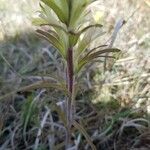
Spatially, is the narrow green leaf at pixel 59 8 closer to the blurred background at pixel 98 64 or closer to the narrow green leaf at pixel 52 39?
the narrow green leaf at pixel 52 39

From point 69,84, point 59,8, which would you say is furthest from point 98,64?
point 59,8

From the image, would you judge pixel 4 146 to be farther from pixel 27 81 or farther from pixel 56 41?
pixel 56 41

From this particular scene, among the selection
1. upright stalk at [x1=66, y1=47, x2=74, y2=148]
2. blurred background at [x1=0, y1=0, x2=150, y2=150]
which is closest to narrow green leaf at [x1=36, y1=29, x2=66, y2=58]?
upright stalk at [x1=66, y1=47, x2=74, y2=148]

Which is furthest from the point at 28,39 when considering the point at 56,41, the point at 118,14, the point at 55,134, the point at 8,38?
the point at 56,41

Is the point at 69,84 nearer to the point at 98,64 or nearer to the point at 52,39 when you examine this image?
the point at 52,39

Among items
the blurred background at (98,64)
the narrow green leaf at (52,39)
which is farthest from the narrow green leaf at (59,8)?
the blurred background at (98,64)

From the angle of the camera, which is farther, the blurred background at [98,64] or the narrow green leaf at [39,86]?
the blurred background at [98,64]

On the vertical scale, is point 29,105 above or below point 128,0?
below

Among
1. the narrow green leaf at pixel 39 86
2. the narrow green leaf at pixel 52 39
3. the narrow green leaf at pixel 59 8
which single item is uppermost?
the narrow green leaf at pixel 59 8

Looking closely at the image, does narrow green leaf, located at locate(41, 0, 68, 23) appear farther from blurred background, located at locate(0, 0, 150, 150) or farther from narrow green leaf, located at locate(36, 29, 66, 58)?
blurred background, located at locate(0, 0, 150, 150)
